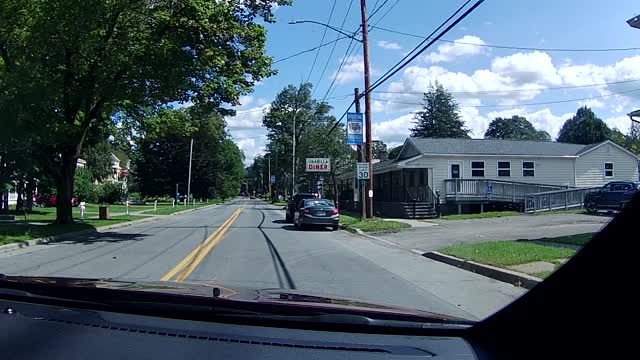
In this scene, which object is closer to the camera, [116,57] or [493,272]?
[493,272]

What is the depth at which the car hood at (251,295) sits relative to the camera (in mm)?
3541

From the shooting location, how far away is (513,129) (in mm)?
110562

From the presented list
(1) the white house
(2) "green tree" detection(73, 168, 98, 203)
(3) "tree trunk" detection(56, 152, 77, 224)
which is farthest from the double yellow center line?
(2) "green tree" detection(73, 168, 98, 203)

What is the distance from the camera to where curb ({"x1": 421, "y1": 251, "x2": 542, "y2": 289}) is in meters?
10.2

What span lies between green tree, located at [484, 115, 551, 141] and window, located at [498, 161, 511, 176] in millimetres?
74083

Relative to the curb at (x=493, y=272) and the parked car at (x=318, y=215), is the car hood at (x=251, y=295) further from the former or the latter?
the parked car at (x=318, y=215)

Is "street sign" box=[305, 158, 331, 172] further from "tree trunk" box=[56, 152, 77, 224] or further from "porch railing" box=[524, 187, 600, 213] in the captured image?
"tree trunk" box=[56, 152, 77, 224]

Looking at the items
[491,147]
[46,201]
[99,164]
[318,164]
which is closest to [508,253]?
[491,147]

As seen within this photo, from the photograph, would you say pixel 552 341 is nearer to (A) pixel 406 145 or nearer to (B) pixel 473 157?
(B) pixel 473 157

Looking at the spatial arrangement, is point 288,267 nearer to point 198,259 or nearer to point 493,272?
point 198,259

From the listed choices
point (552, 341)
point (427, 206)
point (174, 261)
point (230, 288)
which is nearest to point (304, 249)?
point (174, 261)

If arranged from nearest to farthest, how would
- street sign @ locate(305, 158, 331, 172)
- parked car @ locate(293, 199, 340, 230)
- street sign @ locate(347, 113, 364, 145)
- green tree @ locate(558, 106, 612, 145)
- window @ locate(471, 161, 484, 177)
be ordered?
parked car @ locate(293, 199, 340, 230)
street sign @ locate(347, 113, 364, 145)
window @ locate(471, 161, 484, 177)
street sign @ locate(305, 158, 331, 172)
green tree @ locate(558, 106, 612, 145)

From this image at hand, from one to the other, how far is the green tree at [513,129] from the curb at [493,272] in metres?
100.0

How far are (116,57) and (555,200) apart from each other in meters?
26.5
